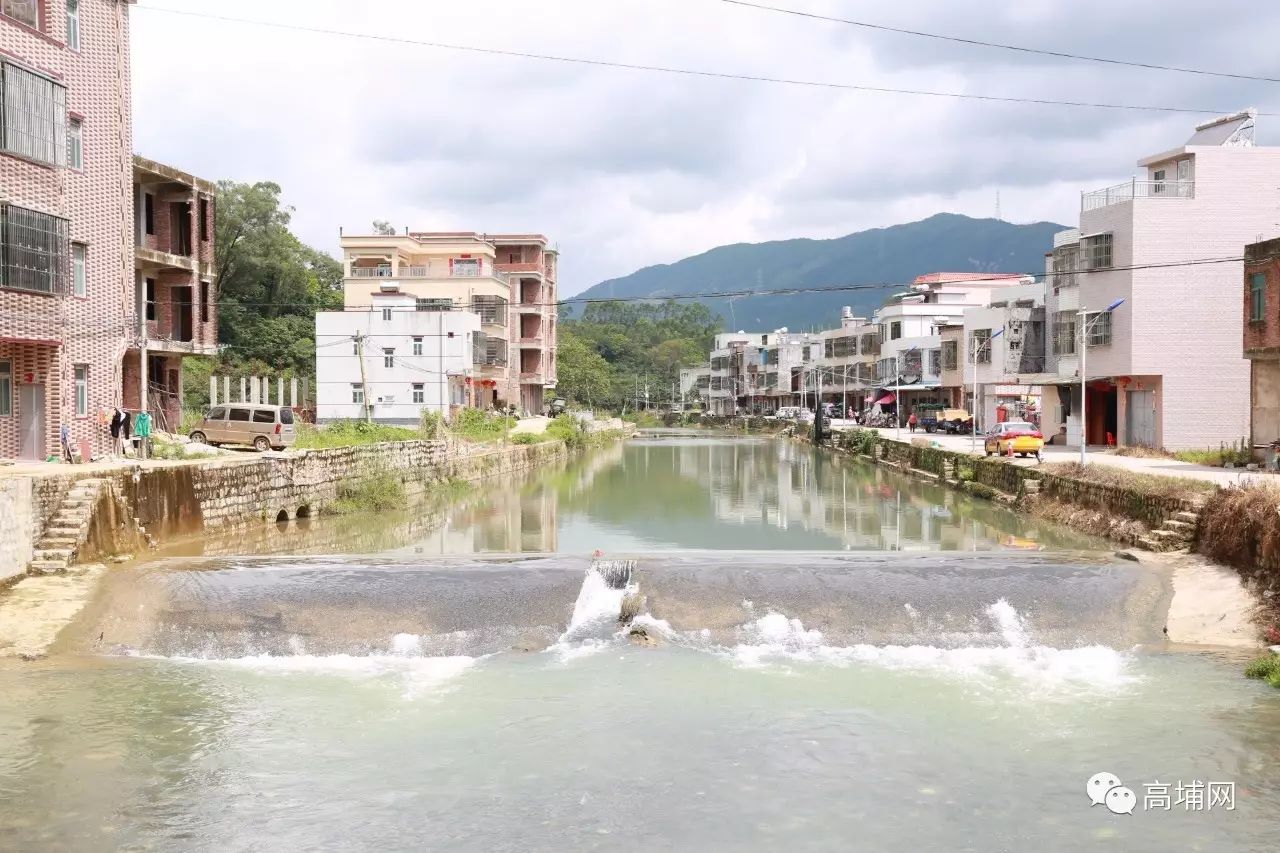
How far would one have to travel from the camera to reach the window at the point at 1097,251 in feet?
142

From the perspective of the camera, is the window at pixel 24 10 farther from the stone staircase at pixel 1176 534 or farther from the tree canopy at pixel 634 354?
the tree canopy at pixel 634 354

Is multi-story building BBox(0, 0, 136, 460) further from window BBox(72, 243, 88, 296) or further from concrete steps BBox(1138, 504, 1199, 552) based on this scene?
concrete steps BBox(1138, 504, 1199, 552)

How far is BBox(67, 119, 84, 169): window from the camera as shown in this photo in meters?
27.9

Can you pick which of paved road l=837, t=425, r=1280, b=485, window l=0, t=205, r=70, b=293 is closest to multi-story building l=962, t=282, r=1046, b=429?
paved road l=837, t=425, r=1280, b=485

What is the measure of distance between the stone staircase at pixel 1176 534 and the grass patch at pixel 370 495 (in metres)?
22.6

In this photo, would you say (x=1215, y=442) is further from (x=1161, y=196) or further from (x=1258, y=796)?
(x=1258, y=796)

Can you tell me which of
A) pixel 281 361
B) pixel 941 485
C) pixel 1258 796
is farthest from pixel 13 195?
pixel 281 361

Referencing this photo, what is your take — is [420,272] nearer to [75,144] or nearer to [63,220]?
[75,144]

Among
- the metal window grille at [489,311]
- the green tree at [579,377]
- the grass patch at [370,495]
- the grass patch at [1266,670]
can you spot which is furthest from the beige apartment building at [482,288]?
the grass patch at [1266,670]

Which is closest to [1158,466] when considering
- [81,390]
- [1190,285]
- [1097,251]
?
[1190,285]

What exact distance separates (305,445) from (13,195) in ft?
45.2

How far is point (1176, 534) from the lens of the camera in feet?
71.2

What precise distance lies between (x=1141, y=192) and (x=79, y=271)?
37.4 metres

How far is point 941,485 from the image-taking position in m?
45.0
